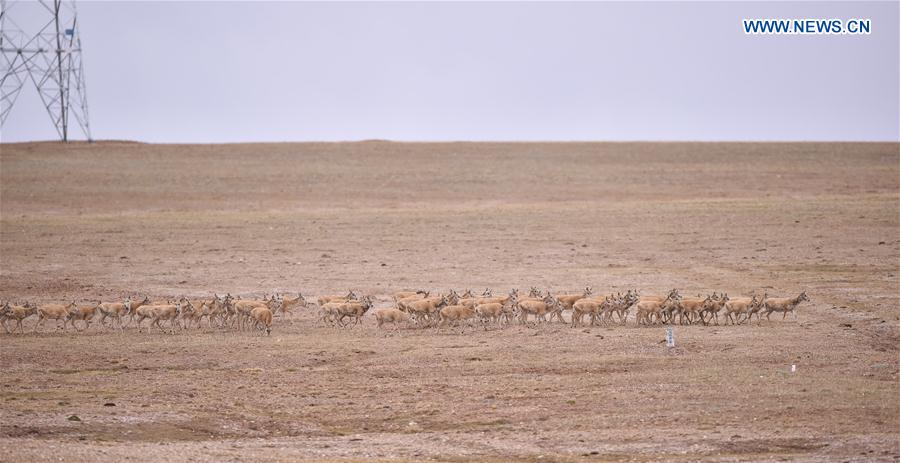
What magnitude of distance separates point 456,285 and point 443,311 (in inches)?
269

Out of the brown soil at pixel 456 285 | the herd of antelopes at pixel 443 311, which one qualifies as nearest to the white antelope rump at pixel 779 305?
the herd of antelopes at pixel 443 311

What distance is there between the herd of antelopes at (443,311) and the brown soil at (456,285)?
0.54 meters

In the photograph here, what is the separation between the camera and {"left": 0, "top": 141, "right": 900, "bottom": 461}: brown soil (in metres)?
17.7

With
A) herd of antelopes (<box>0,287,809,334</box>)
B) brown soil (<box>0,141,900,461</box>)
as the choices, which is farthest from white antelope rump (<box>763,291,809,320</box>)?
brown soil (<box>0,141,900,461</box>)

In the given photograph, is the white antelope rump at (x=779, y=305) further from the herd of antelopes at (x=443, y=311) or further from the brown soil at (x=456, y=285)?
the brown soil at (x=456, y=285)

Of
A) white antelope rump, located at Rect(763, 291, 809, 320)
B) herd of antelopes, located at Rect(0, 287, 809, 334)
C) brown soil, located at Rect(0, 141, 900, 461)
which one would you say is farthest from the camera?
white antelope rump, located at Rect(763, 291, 809, 320)

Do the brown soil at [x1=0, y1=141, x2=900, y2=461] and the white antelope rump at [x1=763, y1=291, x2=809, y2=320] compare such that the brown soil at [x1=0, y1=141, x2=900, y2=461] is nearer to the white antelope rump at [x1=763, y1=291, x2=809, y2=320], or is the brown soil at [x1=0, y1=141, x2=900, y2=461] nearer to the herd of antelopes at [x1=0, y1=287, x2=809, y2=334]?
the white antelope rump at [x1=763, y1=291, x2=809, y2=320]

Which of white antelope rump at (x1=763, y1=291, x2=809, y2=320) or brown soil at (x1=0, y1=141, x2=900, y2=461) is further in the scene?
white antelope rump at (x1=763, y1=291, x2=809, y2=320)

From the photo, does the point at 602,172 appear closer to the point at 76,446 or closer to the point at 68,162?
the point at 68,162

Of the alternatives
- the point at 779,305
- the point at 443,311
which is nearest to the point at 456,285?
the point at 443,311

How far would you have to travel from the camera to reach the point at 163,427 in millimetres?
17844

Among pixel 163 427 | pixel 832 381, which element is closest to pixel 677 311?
pixel 832 381

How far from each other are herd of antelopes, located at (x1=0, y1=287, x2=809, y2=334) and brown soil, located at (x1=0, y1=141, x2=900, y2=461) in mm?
544

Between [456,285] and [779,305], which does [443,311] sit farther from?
[456,285]
